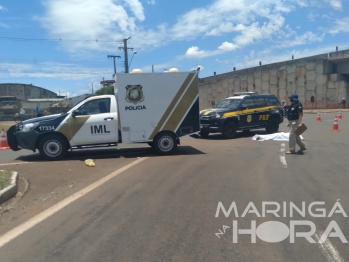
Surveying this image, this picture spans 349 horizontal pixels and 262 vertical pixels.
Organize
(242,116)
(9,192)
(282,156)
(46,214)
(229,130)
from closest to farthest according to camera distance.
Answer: (46,214) → (9,192) → (282,156) → (229,130) → (242,116)

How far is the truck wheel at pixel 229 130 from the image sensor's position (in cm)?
1598

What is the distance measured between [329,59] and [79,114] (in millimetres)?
38886

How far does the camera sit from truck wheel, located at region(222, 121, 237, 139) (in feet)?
52.4

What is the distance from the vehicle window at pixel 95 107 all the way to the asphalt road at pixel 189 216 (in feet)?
6.75

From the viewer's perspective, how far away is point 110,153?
485 inches

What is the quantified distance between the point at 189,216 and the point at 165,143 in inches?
246

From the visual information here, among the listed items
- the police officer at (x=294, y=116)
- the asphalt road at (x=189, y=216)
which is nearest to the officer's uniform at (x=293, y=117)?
the police officer at (x=294, y=116)

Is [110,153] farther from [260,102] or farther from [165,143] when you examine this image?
[260,102]

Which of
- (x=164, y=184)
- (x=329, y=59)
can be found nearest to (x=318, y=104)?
(x=329, y=59)

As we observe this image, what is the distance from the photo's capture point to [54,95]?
84312mm

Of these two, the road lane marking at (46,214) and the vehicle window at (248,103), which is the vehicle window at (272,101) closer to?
the vehicle window at (248,103)

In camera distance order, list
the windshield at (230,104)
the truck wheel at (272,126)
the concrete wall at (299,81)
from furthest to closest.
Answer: the concrete wall at (299,81) < the truck wheel at (272,126) < the windshield at (230,104)

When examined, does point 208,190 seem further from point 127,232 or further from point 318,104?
point 318,104

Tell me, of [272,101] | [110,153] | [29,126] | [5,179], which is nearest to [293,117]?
[110,153]
